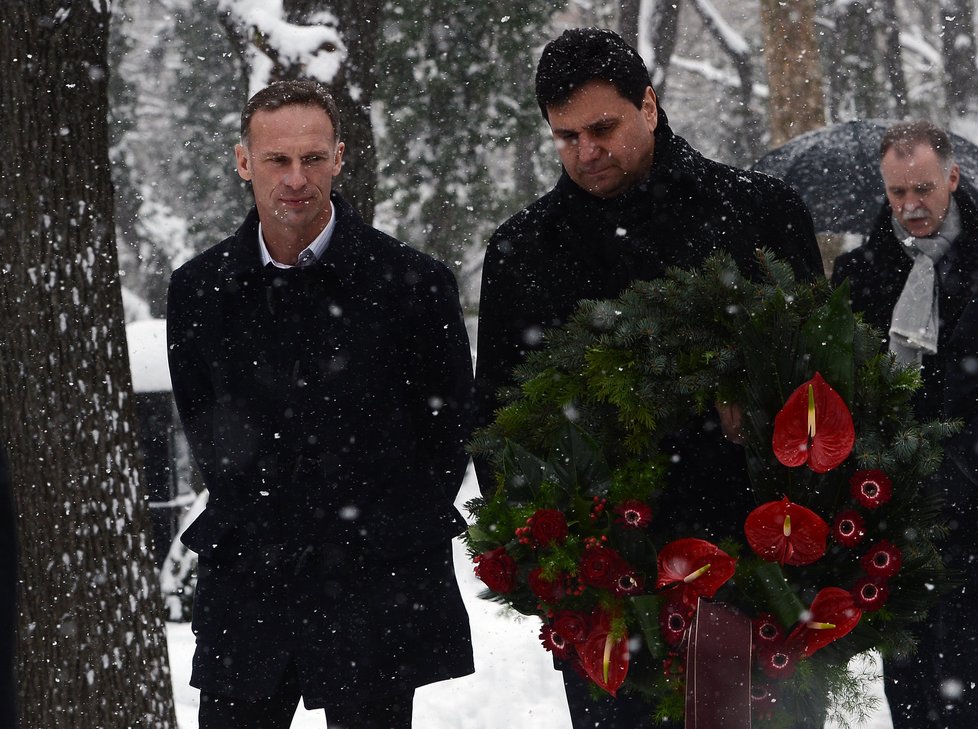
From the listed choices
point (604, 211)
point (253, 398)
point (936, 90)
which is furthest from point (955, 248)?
point (936, 90)

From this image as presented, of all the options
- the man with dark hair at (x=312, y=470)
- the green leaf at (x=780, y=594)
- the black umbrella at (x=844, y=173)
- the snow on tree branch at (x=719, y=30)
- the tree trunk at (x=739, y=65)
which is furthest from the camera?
the snow on tree branch at (x=719, y=30)

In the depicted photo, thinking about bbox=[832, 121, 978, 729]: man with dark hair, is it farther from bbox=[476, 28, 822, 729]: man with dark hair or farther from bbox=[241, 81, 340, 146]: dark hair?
bbox=[241, 81, 340, 146]: dark hair

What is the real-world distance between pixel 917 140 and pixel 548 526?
2677 mm

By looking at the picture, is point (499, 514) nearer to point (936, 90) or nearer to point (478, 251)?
point (478, 251)

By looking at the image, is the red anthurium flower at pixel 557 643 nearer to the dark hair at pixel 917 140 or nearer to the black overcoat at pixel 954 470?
the black overcoat at pixel 954 470

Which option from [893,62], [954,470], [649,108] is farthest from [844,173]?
[893,62]

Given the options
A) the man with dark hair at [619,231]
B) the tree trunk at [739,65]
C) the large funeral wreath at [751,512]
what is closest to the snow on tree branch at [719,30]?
the tree trunk at [739,65]

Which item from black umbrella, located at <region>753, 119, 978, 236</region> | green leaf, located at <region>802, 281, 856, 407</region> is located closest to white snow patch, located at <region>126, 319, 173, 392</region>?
black umbrella, located at <region>753, 119, 978, 236</region>

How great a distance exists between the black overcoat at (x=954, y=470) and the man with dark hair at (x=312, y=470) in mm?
1648

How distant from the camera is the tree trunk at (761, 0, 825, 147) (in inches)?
577

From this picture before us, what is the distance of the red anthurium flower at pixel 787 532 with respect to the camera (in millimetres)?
3053

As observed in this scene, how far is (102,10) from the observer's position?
550cm

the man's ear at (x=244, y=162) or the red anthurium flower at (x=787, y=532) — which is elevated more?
the man's ear at (x=244, y=162)

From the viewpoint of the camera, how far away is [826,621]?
10.0 feet
